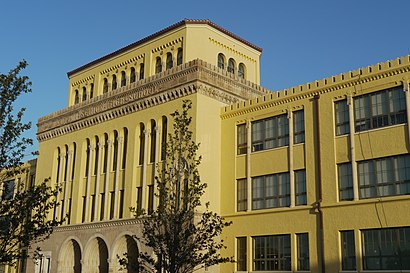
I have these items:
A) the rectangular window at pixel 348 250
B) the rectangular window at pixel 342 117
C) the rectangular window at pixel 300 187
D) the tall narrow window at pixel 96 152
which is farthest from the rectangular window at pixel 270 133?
the tall narrow window at pixel 96 152

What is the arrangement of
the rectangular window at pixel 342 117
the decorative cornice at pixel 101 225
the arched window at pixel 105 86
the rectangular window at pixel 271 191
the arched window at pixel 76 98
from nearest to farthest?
the rectangular window at pixel 342 117 < the rectangular window at pixel 271 191 < the decorative cornice at pixel 101 225 < the arched window at pixel 105 86 < the arched window at pixel 76 98

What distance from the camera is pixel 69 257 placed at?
120 ft

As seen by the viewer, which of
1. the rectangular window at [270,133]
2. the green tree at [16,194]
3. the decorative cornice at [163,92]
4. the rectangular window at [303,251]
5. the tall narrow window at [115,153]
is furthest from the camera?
the tall narrow window at [115,153]

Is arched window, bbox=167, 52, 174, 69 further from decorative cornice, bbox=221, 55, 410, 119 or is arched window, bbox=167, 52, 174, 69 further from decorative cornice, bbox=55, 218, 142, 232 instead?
decorative cornice, bbox=55, 218, 142, 232

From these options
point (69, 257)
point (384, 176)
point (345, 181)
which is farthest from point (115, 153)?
point (384, 176)

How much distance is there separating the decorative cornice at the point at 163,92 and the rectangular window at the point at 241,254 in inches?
336

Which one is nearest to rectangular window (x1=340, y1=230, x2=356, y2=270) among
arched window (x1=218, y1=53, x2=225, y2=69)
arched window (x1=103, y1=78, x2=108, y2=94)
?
arched window (x1=218, y1=53, x2=225, y2=69)

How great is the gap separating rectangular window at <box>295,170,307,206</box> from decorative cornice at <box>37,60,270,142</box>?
7.40 meters

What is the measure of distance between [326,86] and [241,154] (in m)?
6.48

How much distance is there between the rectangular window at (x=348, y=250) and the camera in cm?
2426

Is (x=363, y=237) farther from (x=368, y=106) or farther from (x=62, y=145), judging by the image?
(x=62, y=145)

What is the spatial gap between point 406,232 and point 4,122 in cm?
1682

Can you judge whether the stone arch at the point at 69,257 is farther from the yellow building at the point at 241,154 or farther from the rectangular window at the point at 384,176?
the rectangular window at the point at 384,176

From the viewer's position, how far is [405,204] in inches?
902
